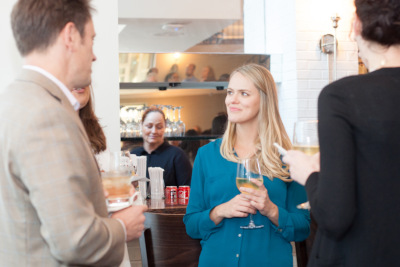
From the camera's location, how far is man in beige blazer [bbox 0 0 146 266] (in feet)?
3.55

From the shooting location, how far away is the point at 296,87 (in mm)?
4508

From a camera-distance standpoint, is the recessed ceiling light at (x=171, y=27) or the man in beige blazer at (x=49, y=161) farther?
the recessed ceiling light at (x=171, y=27)

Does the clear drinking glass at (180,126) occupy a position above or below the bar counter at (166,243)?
above

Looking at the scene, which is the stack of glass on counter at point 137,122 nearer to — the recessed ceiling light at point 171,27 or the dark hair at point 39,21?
the recessed ceiling light at point 171,27

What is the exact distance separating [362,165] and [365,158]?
19 millimetres

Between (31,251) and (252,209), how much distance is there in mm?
948

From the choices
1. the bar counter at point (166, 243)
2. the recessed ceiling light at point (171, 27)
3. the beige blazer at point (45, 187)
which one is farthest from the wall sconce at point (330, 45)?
the beige blazer at point (45, 187)

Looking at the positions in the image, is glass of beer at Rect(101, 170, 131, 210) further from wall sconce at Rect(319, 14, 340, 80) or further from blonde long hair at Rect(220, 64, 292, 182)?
wall sconce at Rect(319, 14, 340, 80)

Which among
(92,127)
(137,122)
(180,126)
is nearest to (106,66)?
(92,127)

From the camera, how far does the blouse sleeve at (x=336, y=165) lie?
114cm

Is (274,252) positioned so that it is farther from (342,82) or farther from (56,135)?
(56,135)

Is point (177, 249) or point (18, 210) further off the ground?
point (18, 210)

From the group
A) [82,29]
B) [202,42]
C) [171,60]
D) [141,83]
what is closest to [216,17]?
[202,42]

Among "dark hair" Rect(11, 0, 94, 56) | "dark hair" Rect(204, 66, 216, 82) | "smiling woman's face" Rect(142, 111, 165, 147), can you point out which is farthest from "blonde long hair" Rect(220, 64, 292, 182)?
"dark hair" Rect(204, 66, 216, 82)
